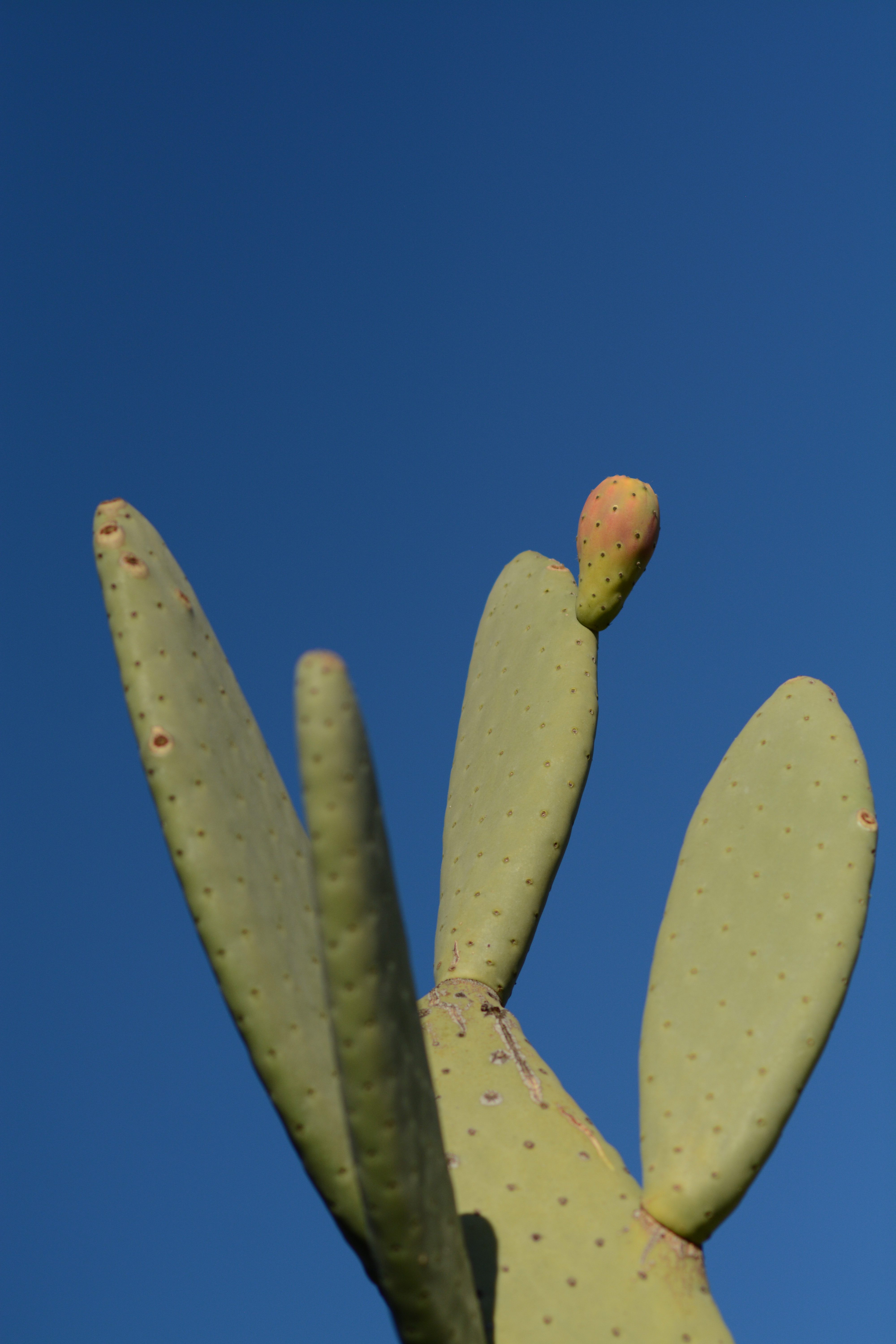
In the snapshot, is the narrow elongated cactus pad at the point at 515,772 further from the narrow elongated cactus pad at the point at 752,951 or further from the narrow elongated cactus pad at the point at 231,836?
the narrow elongated cactus pad at the point at 231,836

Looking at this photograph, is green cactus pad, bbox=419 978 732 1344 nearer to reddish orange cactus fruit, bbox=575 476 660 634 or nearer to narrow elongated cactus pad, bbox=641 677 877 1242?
narrow elongated cactus pad, bbox=641 677 877 1242

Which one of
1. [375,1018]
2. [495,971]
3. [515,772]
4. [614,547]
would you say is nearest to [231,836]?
[375,1018]

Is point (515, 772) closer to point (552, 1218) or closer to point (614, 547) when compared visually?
point (614, 547)

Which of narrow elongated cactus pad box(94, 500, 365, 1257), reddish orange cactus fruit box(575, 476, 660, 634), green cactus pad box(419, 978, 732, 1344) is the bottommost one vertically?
green cactus pad box(419, 978, 732, 1344)

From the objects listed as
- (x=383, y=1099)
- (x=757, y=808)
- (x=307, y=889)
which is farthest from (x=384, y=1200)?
(x=757, y=808)

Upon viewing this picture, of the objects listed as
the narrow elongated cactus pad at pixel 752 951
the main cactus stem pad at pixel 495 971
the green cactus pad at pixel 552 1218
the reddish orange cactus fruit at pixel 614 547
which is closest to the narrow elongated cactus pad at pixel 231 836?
the main cactus stem pad at pixel 495 971

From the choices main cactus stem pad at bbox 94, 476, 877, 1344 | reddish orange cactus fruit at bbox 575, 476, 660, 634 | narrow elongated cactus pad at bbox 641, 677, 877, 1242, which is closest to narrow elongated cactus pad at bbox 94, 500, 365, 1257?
main cactus stem pad at bbox 94, 476, 877, 1344

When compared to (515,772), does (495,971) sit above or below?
below

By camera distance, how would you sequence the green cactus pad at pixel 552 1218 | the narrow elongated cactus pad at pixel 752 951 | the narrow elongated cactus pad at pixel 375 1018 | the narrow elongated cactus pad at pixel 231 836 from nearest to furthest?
the narrow elongated cactus pad at pixel 375 1018
the narrow elongated cactus pad at pixel 231 836
the green cactus pad at pixel 552 1218
the narrow elongated cactus pad at pixel 752 951
